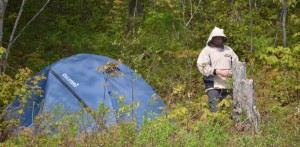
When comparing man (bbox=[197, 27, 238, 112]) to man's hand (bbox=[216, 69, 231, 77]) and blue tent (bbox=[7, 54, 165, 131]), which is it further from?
blue tent (bbox=[7, 54, 165, 131])

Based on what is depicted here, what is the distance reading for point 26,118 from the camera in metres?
7.38

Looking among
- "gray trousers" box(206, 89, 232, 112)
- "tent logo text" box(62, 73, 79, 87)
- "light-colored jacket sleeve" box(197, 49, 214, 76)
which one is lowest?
"gray trousers" box(206, 89, 232, 112)

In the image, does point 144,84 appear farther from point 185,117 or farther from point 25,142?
point 25,142

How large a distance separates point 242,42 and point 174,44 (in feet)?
5.95

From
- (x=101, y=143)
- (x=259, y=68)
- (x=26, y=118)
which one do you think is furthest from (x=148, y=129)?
(x=259, y=68)

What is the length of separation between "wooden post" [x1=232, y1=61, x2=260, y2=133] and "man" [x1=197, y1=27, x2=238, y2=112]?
38 cm

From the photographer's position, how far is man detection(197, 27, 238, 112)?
738 centimetres

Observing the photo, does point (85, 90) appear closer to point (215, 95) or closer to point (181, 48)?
point (215, 95)

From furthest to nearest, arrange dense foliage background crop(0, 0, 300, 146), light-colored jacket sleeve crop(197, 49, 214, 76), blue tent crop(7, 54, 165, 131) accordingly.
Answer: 1. light-colored jacket sleeve crop(197, 49, 214, 76)
2. blue tent crop(7, 54, 165, 131)
3. dense foliage background crop(0, 0, 300, 146)

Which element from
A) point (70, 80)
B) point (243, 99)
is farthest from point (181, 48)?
point (243, 99)

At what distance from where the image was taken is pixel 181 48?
11320 millimetres

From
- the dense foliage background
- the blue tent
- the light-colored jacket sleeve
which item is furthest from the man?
the blue tent

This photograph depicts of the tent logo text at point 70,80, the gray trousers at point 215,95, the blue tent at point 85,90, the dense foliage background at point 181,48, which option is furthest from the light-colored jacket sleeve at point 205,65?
the tent logo text at point 70,80

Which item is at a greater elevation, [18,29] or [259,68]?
[18,29]
